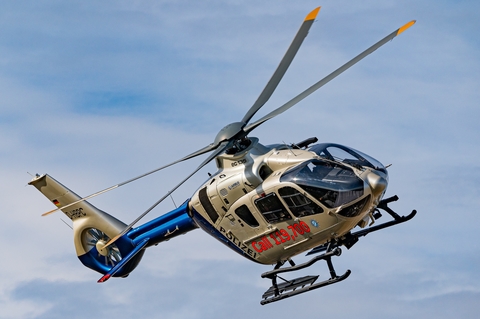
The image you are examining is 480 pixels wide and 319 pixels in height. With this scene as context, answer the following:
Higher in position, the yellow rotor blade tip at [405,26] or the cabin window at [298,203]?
the yellow rotor blade tip at [405,26]

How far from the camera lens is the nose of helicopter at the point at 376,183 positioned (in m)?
22.0

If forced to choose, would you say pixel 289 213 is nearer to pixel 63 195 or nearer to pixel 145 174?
pixel 145 174

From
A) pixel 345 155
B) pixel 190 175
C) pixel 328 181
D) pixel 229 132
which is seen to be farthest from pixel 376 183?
pixel 190 175

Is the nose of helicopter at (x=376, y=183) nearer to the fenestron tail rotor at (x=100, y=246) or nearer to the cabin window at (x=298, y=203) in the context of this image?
the cabin window at (x=298, y=203)

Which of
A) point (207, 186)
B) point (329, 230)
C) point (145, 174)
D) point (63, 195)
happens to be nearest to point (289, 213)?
point (329, 230)

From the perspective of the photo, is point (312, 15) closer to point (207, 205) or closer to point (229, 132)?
point (229, 132)

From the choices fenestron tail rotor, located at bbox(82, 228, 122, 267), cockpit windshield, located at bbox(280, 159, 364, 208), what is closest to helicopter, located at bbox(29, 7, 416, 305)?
cockpit windshield, located at bbox(280, 159, 364, 208)

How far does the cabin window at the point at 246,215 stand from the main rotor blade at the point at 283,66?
285cm

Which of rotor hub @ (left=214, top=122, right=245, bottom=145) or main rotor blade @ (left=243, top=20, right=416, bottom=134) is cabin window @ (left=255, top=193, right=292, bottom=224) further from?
main rotor blade @ (left=243, top=20, right=416, bottom=134)

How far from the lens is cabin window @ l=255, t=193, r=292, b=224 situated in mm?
22891

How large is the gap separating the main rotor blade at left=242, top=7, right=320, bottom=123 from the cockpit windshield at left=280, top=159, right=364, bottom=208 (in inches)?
118

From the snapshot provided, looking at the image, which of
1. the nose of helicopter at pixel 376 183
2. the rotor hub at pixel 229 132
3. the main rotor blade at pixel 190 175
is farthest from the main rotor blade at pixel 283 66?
the nose of helicopter at pixel 376 183

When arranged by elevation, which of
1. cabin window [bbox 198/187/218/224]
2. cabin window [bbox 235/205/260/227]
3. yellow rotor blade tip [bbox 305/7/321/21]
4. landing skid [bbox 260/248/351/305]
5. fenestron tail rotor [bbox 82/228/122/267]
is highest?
yellow rotor blade tip [bbox 305/7/321/21]

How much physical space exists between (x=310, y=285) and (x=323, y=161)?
396 cm
